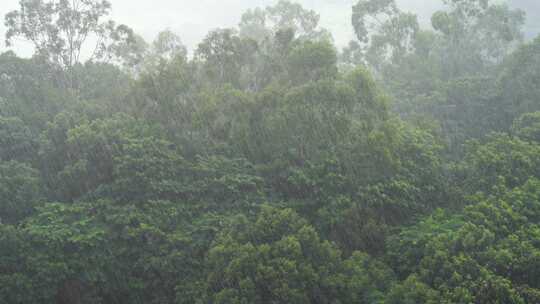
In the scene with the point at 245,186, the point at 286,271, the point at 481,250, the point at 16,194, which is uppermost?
the point at 16,194

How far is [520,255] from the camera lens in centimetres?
1022

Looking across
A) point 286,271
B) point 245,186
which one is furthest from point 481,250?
point 245,186

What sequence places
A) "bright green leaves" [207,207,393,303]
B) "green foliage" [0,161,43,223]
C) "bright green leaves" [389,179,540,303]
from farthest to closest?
"green foliage" [0,161,43,223], "bright green leaves" [207,207,393,303], "bright green leaves" [389,179,540,303]

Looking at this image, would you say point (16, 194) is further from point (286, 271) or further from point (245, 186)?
point (286, 271)

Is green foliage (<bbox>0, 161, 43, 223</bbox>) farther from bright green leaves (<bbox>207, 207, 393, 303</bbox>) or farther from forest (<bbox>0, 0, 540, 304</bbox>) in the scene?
bright green leaves (<bbox>207, 207, 393, 303</bbox>)

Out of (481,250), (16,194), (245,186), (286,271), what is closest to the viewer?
(286,271)

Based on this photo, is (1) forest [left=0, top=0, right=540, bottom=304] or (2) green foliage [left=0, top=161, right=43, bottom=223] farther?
(2) green foliage [left=0, top=161, right=43, bottom=223]

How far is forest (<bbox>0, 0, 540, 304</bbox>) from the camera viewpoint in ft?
35.1

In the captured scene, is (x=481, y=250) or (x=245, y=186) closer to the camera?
(x=481, y=250)

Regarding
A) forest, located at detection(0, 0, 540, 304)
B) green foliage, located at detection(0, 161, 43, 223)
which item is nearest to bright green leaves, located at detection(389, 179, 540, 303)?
forest, located at detection(0, 0, 540, 304)

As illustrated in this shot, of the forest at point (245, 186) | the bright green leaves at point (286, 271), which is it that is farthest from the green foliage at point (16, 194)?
the bright green leaves at point (286, 271)

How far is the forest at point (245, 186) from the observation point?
10711 mm

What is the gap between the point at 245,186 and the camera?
14180 millimetres

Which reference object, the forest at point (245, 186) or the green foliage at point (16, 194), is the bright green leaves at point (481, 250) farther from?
the green foliage at point (16, 194)
